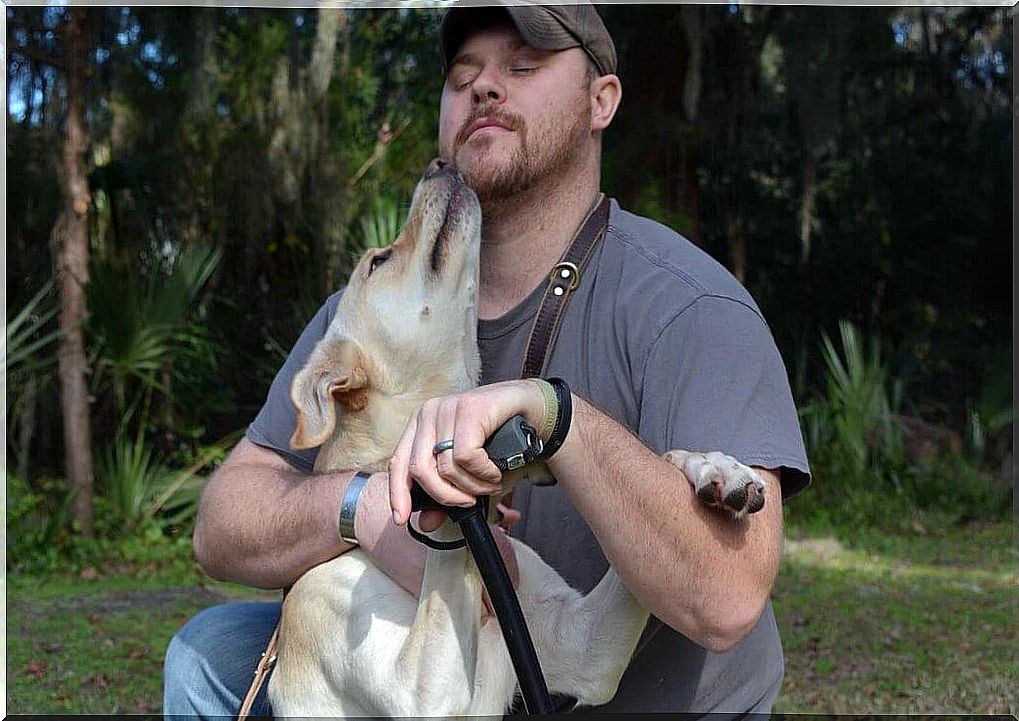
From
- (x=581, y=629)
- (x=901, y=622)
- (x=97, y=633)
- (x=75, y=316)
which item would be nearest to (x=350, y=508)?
(x=581, y=629)

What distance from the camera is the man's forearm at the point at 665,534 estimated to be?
75.7 inches

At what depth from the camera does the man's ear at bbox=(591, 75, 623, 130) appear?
109 inches

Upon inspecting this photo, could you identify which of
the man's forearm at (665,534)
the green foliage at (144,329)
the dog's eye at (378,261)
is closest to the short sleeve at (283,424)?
the dog's eye at (378,261)

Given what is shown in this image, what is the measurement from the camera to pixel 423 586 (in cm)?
206

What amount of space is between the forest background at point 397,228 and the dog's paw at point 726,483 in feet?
16.1

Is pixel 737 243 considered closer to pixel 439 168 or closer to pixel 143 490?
pixel 143 490

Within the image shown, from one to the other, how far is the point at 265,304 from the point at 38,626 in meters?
4.14

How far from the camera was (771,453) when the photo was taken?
212 cm

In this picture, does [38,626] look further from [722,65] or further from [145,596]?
[722,65]

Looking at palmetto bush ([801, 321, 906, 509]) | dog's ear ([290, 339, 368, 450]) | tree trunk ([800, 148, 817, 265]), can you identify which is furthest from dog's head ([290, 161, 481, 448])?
tree trunk ([800, 148, 817, 265])

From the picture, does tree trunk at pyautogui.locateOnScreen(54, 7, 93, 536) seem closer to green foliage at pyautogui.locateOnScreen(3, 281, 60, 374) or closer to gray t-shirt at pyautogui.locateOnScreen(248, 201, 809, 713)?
green foliage at pyautogui.locateOnScreen(3, 281, 60, 374)

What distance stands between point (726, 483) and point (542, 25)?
1.21m

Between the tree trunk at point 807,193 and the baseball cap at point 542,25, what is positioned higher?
the baseball cap at point 542,25

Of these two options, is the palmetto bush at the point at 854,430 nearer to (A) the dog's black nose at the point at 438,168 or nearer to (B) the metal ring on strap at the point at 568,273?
(A) the dog's black nose at the point at 438,168
